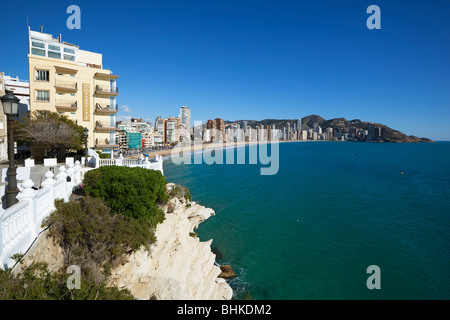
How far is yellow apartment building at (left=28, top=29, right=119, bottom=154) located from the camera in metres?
25.5

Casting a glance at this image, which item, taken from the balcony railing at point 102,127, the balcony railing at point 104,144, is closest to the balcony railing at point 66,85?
the balcony railing at point 102,127

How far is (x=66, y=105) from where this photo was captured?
1066 inches

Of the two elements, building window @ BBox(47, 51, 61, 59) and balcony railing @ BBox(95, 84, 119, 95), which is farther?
balcony railing @ BBox(95, 84, 119, 95)

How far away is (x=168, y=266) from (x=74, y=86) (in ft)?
88.7

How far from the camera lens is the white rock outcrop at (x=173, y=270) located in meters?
8.16

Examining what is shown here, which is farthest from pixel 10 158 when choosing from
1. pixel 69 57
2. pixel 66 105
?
pixel 69 57

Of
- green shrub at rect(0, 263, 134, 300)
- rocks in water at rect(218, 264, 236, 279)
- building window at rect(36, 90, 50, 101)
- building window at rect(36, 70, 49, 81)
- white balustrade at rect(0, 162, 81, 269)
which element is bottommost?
rocks in water at rect(218, 264, 236, 279)

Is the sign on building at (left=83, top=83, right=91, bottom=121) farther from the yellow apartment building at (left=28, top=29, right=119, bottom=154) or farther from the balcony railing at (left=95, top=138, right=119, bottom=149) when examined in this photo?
the balcony railing at (left=95, top=138, right=119, bottom=149)

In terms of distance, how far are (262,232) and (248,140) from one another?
169699 millimetres

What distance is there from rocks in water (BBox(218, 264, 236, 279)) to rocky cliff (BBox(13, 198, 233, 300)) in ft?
2.26

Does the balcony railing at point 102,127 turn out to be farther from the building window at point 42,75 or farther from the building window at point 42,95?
the building window at point 42,75

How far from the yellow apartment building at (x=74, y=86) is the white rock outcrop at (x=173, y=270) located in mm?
21595

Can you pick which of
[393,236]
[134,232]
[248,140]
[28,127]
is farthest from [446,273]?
[248,140]

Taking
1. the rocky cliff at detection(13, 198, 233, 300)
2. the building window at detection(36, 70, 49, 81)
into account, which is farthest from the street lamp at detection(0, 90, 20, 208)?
the building window at detection(36, 70, 49, 81)
